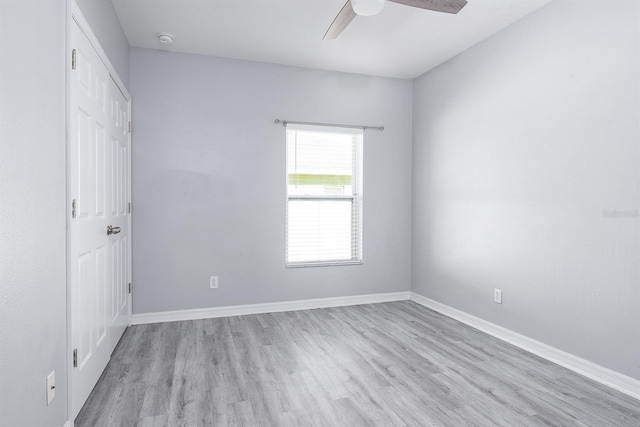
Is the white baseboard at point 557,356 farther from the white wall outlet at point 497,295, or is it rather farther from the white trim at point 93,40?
the white trim at point 93,40

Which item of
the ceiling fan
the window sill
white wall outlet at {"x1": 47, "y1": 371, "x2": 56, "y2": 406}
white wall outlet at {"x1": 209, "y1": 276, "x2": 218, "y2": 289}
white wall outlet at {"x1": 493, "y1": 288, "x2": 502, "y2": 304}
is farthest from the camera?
the window sill

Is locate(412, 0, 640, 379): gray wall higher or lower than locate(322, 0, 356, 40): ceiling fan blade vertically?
lower

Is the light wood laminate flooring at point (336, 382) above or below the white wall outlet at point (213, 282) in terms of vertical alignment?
below

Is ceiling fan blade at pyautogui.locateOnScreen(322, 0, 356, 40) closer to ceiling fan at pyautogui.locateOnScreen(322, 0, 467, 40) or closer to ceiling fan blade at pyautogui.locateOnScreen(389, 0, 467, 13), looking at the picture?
ceiling fan at pyautogui.locateOnScreen(322, 0, 467, 40)

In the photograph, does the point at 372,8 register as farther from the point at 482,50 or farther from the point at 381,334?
the point at 381,334

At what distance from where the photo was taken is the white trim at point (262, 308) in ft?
11.5

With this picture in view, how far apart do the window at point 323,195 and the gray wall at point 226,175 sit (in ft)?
0.36

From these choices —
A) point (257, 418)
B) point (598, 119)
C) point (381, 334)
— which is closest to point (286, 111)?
point (381, 334)

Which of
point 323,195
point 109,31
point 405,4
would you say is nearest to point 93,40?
point 109,31

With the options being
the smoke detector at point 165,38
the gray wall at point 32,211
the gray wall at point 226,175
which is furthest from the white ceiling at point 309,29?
the gray wall at point 32,211

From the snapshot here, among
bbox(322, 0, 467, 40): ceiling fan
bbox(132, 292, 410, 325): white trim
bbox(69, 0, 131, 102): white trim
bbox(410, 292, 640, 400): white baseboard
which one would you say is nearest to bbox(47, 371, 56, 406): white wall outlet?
bbox(69, 0, 131, 102): white trim

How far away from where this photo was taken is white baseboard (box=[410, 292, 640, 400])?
223 centimetres

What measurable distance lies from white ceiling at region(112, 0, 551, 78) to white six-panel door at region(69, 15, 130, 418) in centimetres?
71

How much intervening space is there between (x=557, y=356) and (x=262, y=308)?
2586mm
